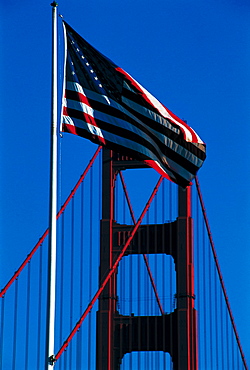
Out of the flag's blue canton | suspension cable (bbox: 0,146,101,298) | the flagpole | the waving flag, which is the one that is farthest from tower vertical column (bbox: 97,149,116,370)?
the flagpole

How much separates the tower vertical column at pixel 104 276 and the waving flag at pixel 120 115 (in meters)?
18.7

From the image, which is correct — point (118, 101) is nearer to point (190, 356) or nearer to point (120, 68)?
point (120, 68)

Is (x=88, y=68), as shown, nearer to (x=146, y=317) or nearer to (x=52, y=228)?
(x=52, y=228)

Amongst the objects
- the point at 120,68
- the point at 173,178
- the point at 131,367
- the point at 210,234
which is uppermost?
the point at 210,234

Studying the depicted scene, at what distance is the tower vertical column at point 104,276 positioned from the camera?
3360 centimetres

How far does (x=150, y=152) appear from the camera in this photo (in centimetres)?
1520


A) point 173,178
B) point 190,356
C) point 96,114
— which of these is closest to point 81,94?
point 96,114

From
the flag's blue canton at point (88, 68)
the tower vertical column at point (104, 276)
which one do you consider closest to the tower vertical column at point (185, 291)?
the tower vertical column at point (104, 276)

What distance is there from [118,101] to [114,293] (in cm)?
2041

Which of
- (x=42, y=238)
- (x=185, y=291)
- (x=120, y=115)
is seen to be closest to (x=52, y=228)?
(x=120, y=115)

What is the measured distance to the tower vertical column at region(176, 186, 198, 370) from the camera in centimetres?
3366

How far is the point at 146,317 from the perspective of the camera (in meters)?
35.1

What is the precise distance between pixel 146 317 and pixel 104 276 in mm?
1769

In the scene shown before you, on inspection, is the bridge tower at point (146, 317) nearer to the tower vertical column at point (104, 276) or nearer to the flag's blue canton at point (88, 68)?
the tower vertical column at point (104, 276)
